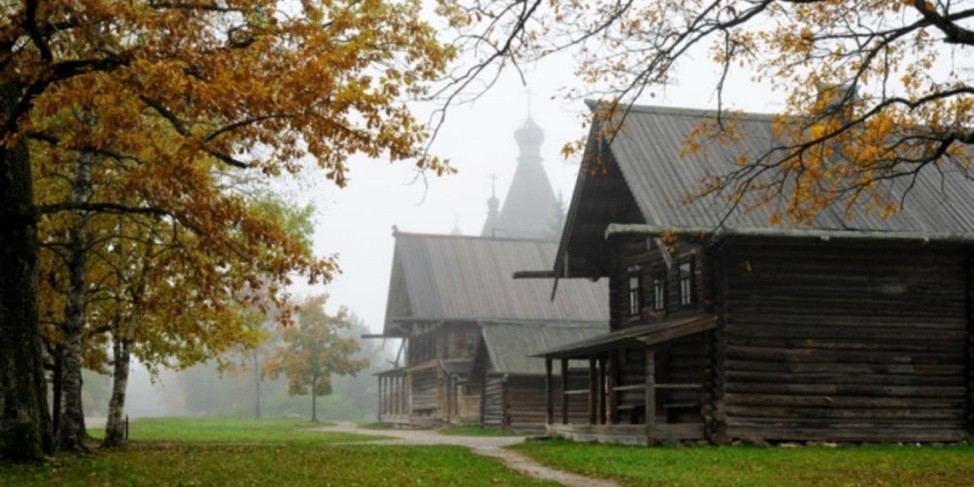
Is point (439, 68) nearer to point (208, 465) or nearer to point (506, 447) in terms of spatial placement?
point (208, 465)

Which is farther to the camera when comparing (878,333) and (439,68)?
(878,333)

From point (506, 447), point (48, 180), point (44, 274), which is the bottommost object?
point (506, 447)

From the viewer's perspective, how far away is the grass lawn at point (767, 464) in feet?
60.1

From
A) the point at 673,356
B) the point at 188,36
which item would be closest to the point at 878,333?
the point at 673,356

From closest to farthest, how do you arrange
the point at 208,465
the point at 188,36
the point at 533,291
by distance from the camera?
the point at 188,36 < the point at 208,465 < the point at 533,291

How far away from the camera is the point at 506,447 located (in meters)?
30.6

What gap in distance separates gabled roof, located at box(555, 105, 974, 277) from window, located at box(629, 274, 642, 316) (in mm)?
1869

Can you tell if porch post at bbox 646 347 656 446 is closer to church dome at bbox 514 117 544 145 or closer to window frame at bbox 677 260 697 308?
window frame at bbox 677 260 697 308

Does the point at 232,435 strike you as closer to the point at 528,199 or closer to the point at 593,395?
the point at 593,395

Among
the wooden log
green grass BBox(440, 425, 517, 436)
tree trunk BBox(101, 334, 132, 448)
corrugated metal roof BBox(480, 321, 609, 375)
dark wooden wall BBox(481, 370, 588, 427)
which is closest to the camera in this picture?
tree trunk BBox(101, 334, 132, 448)

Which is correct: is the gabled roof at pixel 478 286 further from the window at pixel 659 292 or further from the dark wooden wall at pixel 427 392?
the window at pixel 659 292

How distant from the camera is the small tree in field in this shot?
72.6 meters

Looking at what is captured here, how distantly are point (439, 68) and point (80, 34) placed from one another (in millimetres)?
6402

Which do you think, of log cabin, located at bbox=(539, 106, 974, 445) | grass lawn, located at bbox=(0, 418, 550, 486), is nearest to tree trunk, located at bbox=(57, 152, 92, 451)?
grass lawn, located at bbox=(0, 418, 550, 486)
